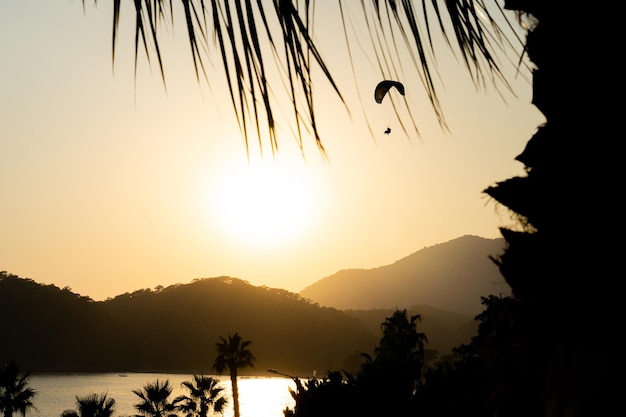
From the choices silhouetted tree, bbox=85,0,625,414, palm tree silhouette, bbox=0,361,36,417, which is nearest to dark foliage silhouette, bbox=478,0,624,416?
silhouetted tree, bbox=85,0,625,414

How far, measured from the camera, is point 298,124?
1726 mm

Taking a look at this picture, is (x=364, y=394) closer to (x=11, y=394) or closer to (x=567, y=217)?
(x=567, y=217)

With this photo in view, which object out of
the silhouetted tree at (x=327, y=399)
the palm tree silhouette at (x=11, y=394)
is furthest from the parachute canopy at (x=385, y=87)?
the palm tree silhouette at (x=11, y=394)

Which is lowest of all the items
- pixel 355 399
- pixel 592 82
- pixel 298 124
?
pixel 355 399

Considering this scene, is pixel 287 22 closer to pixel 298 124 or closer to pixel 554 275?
pixel 298 124

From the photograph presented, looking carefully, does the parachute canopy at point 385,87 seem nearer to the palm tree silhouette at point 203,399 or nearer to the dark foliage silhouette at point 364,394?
the dark foliage silhouette at point 364,394

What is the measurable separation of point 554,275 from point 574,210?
216 millimetres

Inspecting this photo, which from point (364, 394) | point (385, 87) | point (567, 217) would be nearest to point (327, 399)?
point (364, 394)

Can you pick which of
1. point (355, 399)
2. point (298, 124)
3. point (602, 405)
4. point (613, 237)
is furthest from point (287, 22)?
point (355, 399)

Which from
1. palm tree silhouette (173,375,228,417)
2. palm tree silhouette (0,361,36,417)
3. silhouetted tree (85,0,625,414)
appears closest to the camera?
silhouetted tree (85,0,625,414)

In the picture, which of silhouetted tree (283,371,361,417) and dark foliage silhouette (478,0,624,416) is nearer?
dark foliage silhouette (478,0,624,416)

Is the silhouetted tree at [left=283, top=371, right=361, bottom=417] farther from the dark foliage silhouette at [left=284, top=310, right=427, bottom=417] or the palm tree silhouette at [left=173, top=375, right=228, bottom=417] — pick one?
the palm tree silhouette at [left=173, top=375, right=228, bottom=417]

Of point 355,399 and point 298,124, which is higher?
point 298,124

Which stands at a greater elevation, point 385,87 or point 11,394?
point 11,394
